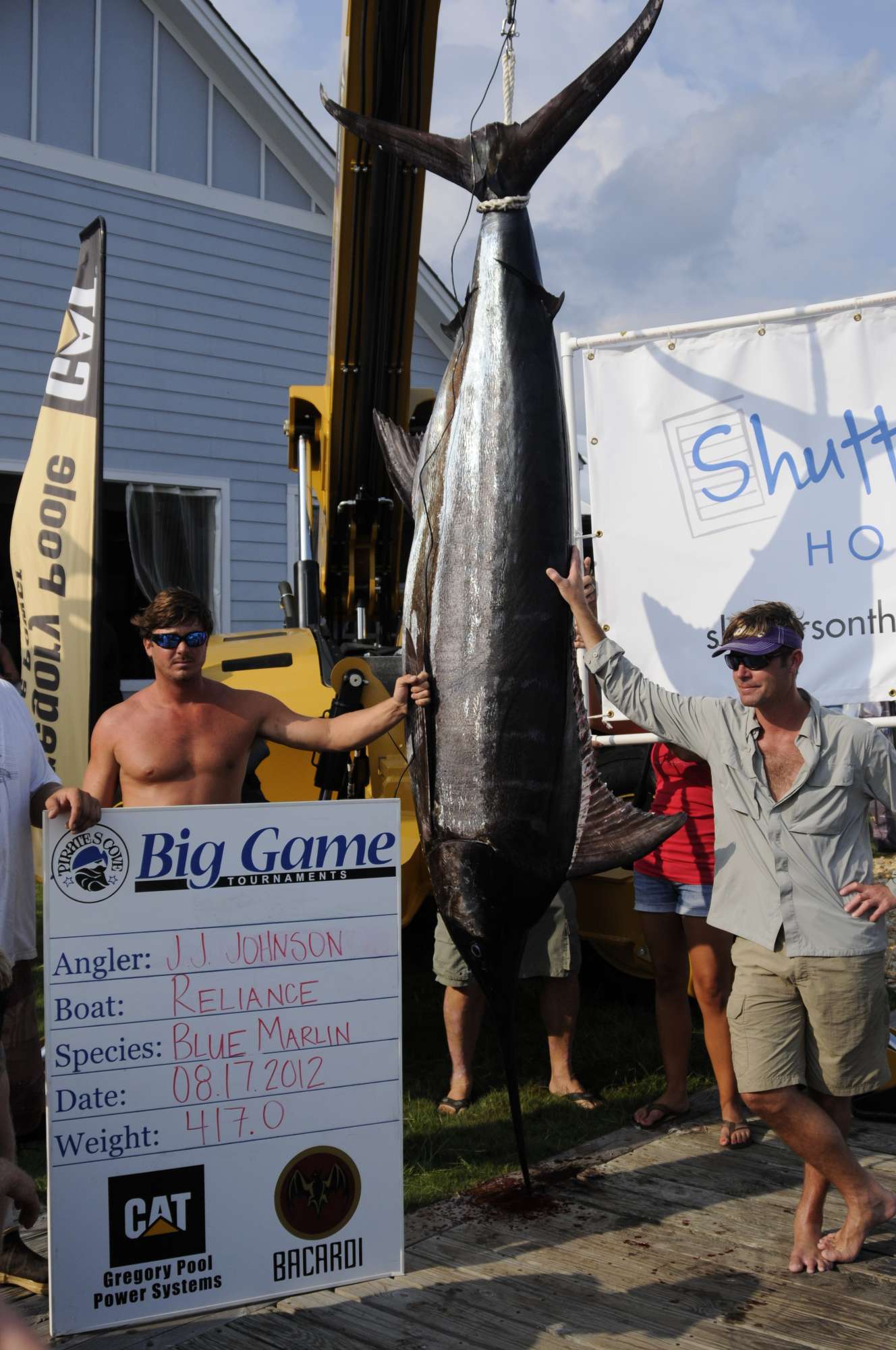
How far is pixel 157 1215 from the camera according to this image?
8.00ft

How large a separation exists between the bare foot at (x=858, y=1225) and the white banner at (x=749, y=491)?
1.24 m

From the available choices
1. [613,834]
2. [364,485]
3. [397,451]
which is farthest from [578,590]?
[364,485]

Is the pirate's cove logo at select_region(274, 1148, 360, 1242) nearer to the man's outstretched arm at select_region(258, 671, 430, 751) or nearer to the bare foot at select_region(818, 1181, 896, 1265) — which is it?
the man's outstretched arm at select_region(258, 671, 430, 751)

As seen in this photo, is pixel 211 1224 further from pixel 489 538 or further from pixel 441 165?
pixel 441 165

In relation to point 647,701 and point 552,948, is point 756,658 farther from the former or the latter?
point 552,948

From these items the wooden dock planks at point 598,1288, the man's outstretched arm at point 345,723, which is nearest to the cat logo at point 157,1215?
the wooden dock planks at point 598,1288

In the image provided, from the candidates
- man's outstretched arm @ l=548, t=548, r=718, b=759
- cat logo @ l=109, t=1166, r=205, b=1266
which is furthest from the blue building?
cat logo @ l=109, t=1166, r=205, b=1266

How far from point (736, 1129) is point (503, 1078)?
92 centimetres

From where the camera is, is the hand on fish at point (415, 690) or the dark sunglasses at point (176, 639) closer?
the hand on fish at point (415, 690)

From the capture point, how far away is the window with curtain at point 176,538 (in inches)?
331

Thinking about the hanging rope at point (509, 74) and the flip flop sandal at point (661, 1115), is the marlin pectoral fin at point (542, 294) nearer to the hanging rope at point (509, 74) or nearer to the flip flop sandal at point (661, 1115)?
the hanging rope at point (509, 74)

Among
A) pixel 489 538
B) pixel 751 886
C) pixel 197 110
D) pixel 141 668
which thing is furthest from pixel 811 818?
pixel 141 668

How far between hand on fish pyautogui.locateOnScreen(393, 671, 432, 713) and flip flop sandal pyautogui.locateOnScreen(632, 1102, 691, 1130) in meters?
1.80

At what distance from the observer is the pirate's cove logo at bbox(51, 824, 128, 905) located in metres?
2.44
